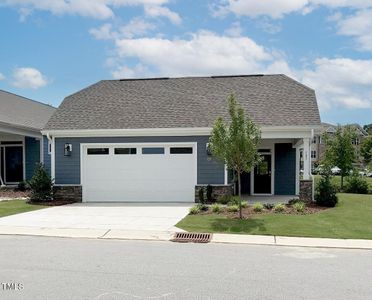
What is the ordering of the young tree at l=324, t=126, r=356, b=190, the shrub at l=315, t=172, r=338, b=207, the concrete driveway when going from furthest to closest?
the young tree at l=324, t=126, r=356, b=190
the shrub at l=315, t=172, r=338, b=207
the concrete driveway

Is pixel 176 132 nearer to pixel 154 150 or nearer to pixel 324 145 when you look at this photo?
pixel 154 150

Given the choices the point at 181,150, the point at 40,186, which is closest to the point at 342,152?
the point at 181,150

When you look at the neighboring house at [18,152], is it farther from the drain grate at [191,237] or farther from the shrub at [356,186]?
the shrub at [356,186]

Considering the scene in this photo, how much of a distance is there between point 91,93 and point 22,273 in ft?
50.2

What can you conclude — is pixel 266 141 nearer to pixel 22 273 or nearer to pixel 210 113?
pixel 210 113

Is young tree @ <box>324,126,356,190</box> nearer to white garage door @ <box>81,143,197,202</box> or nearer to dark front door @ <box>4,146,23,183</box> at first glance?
white garage door @ <box>81,143,197,202</box>

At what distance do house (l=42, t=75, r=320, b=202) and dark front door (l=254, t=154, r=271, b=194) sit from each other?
449 millimetres

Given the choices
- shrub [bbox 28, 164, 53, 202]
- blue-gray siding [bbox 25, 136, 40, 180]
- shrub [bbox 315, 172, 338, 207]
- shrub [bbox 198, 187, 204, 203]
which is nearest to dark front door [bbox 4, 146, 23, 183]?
blue-gray siding [bbox 25, 136, 40, 180]

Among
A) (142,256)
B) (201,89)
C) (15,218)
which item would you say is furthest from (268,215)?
(201,89)

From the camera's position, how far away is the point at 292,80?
67.5 ft

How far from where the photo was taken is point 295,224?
11367 millimetres

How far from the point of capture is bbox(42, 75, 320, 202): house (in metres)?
17.0

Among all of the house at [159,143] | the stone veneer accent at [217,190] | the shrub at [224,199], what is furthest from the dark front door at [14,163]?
the shrub at [224,199]

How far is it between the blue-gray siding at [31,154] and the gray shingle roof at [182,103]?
4715 millimetres
